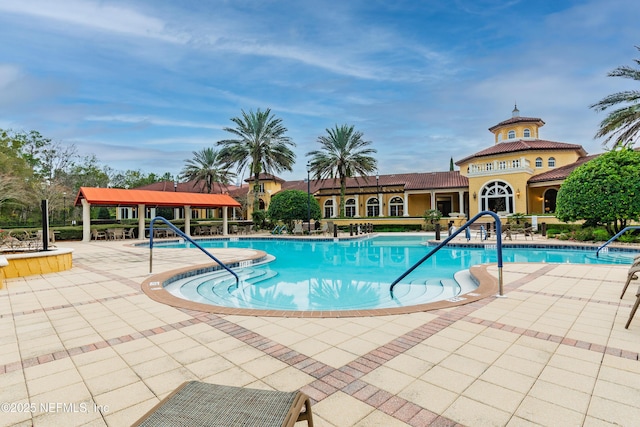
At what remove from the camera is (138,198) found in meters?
19.5

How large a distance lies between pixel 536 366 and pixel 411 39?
47.7 feet

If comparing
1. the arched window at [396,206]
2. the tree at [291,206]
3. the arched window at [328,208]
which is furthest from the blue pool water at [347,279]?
the arched window at [328,208]

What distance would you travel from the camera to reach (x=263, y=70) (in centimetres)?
1767

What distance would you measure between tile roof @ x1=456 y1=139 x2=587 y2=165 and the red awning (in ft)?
76.8

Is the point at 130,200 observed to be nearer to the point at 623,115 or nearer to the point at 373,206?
the point at 373,206

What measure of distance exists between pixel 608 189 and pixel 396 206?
793 inches

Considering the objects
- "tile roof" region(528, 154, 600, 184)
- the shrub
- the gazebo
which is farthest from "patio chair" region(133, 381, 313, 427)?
"tile roof" region(528, 154, 600, 184)

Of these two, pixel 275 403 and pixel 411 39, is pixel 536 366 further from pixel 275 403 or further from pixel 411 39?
pixel 411 39

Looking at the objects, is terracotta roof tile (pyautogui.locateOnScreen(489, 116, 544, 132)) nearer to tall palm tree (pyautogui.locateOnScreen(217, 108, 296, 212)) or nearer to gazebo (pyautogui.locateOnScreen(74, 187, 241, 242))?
tall palm tree (pyautogui.locateOnScreen(217, 108, 296, 212))

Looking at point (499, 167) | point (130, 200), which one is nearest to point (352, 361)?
point (130, 200)

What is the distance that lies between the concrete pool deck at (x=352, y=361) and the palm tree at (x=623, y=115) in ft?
52.6

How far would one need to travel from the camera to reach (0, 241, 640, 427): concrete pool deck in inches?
92.6

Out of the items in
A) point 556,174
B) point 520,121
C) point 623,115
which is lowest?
point 556,174

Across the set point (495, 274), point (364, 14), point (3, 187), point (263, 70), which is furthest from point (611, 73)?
point (3, 187)
